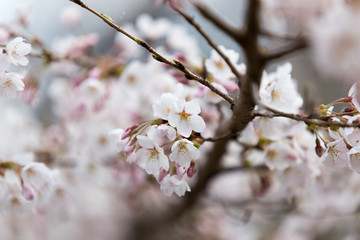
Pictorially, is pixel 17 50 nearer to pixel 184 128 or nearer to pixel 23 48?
pixel 23 48

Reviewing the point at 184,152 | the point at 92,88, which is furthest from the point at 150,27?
the point at 184,152

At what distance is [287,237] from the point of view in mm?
1782

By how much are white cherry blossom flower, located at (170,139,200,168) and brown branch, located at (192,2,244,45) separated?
194 millimetres

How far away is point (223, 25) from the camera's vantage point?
0.58 m

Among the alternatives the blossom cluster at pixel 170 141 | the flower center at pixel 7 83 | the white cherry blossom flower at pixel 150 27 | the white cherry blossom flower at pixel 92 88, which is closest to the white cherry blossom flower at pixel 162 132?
the blossom cluster at pixel 170 141

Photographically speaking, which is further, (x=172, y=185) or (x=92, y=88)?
(x=92, y=88)

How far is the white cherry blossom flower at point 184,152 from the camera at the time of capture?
1.99 feet

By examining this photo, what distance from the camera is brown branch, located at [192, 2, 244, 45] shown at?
0.57 meters

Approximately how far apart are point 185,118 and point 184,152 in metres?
0.06

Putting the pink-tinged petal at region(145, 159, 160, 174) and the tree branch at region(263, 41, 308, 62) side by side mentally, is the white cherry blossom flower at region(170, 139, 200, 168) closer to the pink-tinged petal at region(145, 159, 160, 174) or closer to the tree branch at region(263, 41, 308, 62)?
the pink-tinged petal at region(145, 159, 160, 174)

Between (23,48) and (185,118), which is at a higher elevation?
(185,118)

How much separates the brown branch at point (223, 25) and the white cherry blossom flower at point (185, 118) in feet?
0.44

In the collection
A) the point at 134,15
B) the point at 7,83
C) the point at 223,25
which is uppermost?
the point at 134,15

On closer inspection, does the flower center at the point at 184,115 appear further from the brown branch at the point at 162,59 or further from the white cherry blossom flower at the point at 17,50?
the white cherry blossom flower at the point at 17,50
